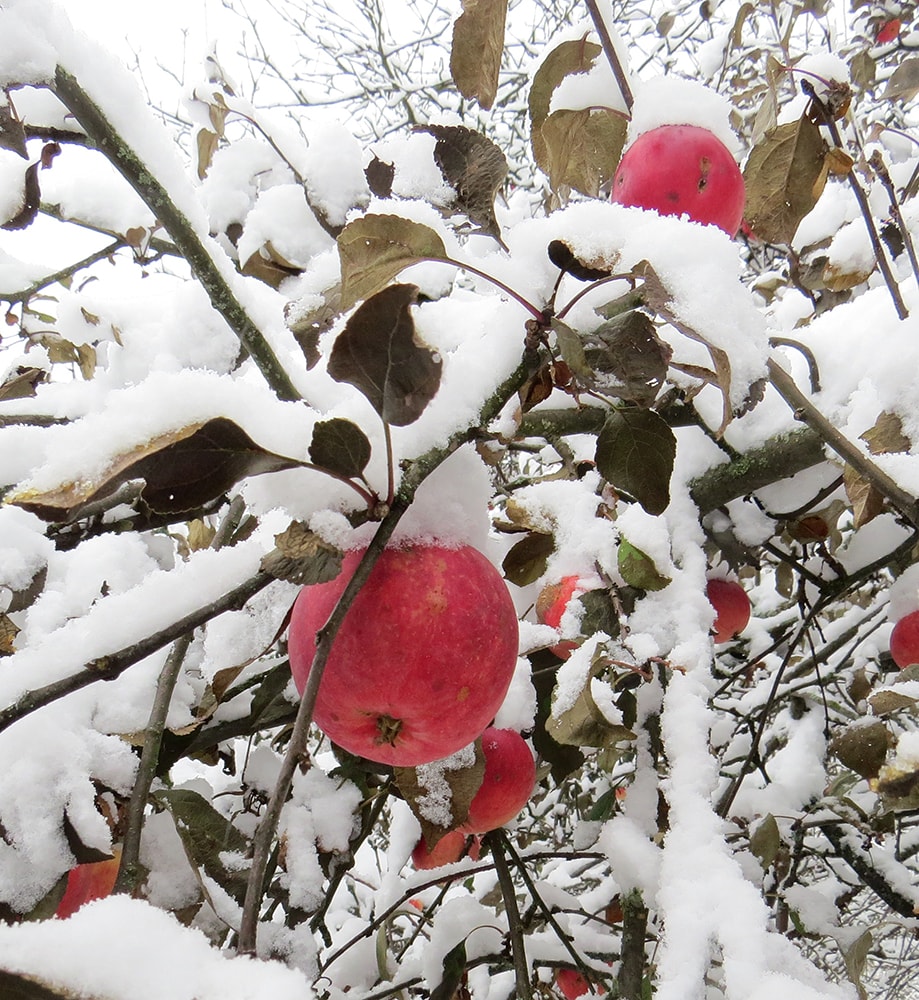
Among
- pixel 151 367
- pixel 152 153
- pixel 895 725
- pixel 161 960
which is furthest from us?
pixel 895 725

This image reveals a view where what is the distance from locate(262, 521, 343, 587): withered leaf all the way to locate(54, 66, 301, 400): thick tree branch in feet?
0.62

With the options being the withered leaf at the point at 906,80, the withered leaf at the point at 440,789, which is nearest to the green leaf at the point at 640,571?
the withered leaf at the point at 440,789

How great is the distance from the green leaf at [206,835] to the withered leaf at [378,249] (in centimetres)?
74

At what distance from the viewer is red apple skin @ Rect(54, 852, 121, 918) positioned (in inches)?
36.1

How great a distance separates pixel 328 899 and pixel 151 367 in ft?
3.04

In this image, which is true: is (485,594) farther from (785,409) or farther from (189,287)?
(189,287)

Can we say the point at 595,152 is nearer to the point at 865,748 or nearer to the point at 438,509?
the point at 438,509

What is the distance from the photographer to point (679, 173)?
1044mm

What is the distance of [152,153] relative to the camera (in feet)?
2.09

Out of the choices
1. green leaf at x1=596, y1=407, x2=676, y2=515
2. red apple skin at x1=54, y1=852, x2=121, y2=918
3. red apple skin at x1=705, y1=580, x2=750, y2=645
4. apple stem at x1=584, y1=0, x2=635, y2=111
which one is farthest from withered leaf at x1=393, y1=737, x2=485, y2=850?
apple stem at x1=584, y1=0, x2=635, y2=111

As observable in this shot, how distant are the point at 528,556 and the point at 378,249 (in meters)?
0.44

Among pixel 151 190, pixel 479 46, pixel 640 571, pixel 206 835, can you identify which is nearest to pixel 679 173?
pixel 479 46

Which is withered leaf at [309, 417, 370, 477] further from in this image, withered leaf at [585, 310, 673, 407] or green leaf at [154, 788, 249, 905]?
green leaf at [154, 788, 249, 905]

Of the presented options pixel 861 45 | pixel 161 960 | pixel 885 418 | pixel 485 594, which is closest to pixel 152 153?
pixel 485 594
